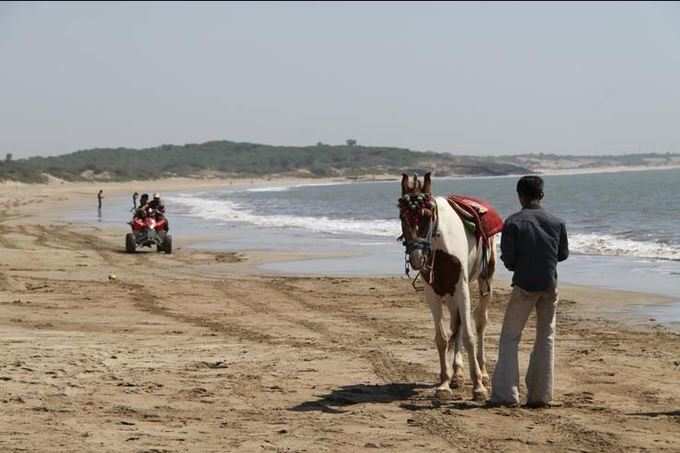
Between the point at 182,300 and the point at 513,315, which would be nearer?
the point at 513,315

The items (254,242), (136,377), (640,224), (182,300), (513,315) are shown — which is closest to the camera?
(513,315)

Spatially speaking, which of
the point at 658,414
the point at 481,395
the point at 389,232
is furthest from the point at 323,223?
the point at 658,414

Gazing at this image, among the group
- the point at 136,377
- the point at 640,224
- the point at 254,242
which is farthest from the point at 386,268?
the point at 640,224

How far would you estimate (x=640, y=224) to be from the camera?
4034 centimetres

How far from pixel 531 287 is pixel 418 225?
1096mm

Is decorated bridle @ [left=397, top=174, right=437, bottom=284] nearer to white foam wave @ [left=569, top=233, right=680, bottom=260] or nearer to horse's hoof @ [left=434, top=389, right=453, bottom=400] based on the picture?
horse's hoof @ [left=434, top=389, right=453, bottom=400]

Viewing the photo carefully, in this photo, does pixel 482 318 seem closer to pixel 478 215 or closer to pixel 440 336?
pixel 440 336

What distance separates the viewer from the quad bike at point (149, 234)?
2664 cm

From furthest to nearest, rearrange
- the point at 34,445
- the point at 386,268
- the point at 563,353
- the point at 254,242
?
the point at 254,242
the point at 386,268
the point at 563,353
the point at 34,445

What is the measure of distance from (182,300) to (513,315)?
27.7 feet

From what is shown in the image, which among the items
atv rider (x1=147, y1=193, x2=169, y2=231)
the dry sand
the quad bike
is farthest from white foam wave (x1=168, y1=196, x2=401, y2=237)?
the dry sand

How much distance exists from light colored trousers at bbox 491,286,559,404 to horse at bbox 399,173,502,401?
243mm

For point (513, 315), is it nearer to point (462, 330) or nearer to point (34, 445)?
point (462, 330)

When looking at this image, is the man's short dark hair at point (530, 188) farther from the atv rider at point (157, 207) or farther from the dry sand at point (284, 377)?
the atv rider at point (157, 207)
